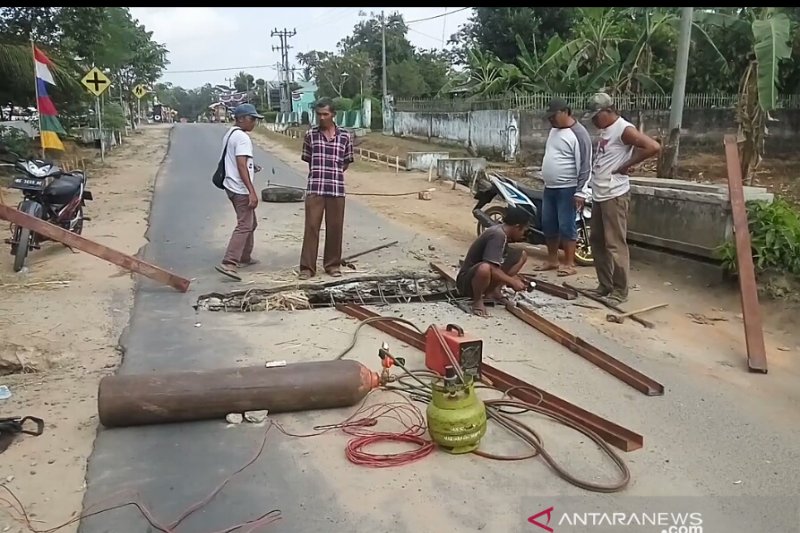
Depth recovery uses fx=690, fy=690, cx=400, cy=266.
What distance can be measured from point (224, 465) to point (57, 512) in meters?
0.77

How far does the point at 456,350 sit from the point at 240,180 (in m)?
4.12

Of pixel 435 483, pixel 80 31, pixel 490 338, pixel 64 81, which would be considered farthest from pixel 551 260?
pixel 80 31

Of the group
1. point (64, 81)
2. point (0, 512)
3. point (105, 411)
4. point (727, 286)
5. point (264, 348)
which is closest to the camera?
A: point (0, 512)

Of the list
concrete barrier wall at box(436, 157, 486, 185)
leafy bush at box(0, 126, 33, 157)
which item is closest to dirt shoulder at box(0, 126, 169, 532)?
concrete barrier wall at box(436, 157, 486, 185)

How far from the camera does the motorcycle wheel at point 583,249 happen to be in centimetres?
819

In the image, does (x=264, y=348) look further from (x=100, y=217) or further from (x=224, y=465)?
(x=100, y=217)

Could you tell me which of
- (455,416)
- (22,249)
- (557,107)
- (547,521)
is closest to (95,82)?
(22,249)

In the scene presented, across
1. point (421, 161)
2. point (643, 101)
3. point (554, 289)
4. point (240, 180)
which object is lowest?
point (554, 289)

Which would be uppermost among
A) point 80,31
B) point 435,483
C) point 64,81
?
point 80,31

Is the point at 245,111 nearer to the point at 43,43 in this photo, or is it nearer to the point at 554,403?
the point at 554,403

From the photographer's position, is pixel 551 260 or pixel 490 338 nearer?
pixel 490 338

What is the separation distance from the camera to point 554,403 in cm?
418

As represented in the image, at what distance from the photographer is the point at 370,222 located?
1112 centimetres

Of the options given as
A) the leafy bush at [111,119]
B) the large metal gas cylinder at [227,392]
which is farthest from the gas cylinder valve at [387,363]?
the leafy bush at [111,119]
